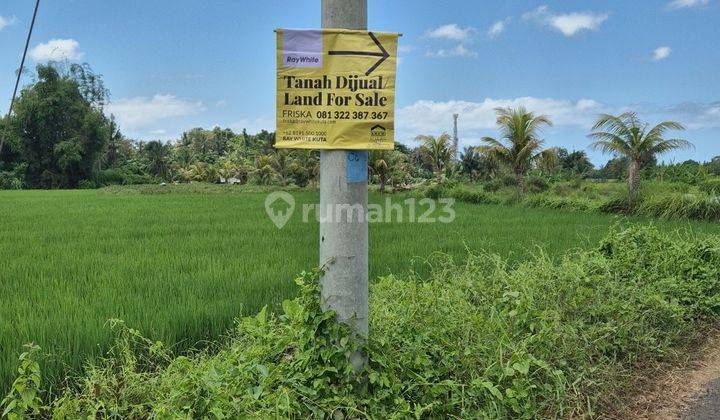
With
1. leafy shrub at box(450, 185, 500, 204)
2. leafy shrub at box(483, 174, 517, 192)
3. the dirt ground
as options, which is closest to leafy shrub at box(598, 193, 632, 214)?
leafy shrub at box(450, 185, 500, 204)

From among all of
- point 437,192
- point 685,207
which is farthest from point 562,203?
point 437,192

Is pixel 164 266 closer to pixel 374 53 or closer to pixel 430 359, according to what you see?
pixel 430 359

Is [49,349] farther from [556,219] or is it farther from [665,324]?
[556,219]

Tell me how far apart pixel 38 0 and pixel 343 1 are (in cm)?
194

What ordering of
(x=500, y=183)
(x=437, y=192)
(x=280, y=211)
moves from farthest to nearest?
(x=500, y=183), (x=437, y=192), (x=280, y=211)

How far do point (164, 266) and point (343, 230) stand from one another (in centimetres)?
367

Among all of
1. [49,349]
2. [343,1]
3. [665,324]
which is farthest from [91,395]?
[665,324]

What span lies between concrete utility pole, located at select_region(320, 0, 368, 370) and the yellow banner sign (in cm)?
8

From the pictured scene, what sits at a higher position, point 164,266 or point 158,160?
point 158,160

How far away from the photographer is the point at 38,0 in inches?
112

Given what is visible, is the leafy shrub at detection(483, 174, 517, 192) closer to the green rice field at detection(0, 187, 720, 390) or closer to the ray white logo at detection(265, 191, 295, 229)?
the ray white logo at detection(265, 191, 295, 229)

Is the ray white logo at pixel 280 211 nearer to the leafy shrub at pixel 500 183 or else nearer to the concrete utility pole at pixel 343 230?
the concrete utility pole at pixel 343 230

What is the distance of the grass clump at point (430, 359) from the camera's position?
6.69 ft

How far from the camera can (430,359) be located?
2.45 metres
